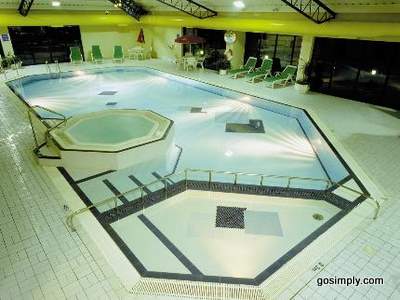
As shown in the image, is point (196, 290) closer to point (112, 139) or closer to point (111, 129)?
point (112, 139)

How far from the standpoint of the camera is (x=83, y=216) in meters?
4.66

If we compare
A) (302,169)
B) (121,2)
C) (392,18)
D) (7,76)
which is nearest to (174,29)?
(121,2)

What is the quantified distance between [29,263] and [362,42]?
11.5m

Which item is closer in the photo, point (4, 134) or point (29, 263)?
point (29, 263)

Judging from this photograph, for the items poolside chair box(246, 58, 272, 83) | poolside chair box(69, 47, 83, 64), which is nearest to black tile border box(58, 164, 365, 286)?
poolside chair box(246, 58, 272, 83)

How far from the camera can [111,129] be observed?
829cm

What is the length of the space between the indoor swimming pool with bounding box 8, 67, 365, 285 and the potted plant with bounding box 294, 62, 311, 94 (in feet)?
6.73

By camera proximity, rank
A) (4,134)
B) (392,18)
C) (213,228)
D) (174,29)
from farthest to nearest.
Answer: (174,29), (392,18), (4,134), (213,228)

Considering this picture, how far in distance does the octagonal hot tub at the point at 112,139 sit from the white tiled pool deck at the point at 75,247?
0.75 metres

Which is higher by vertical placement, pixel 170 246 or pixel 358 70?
pixel 358 70

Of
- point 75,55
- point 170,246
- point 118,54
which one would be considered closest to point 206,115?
point 170,246

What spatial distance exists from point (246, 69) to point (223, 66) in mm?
1795

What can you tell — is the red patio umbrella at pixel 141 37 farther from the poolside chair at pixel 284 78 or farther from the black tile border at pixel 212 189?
the black tile border at pixel 212 189

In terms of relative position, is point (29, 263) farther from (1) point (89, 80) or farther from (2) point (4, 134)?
(1) point (89, 80)
